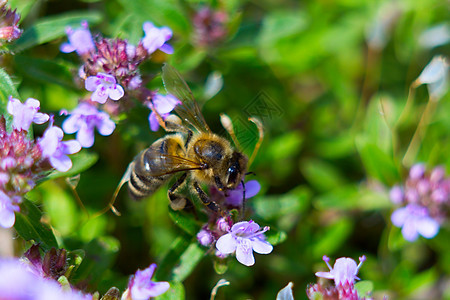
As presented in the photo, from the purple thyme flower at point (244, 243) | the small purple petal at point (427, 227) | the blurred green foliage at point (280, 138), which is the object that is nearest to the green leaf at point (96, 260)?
the blurred green foliage at point (280, 138)

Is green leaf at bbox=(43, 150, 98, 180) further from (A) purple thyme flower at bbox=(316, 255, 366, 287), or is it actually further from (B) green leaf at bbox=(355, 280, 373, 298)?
(B) green leaf at bbox=(355, 280, 373, 298)

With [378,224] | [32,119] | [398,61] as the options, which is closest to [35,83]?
[32,119]

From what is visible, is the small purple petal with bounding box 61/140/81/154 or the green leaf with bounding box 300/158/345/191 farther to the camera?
the green leaf with bounding box 300/158/345/191

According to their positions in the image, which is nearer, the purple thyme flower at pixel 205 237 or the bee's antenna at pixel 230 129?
the purple thyme flower at pixel 205 237

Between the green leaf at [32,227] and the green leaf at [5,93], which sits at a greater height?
the green leaf at [5,93]

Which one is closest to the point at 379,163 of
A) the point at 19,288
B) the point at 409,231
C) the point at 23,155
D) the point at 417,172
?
the point at 417,172

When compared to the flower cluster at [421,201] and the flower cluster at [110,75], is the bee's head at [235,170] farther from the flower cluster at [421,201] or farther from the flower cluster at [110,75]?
the flower cluster at [421,201]

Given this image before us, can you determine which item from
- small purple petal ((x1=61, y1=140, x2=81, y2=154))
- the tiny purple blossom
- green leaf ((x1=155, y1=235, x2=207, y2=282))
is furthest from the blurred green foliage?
small purple petal ((x1=61, y1=140, x2=81, y2=154))
